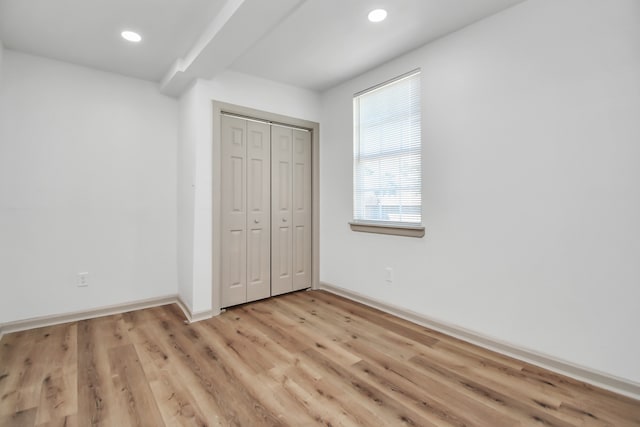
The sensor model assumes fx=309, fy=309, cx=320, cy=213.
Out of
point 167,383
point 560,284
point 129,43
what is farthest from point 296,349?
point 129,43

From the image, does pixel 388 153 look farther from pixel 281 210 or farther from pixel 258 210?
pixel 258 210

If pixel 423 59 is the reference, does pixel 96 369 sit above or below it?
below

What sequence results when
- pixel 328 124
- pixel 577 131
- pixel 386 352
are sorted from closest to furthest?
pixel 577 131
pixel 386 352
pixel 328 124

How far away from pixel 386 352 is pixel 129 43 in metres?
3.23

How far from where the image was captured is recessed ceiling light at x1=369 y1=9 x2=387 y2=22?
2.19 meters

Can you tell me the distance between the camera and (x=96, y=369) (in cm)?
208

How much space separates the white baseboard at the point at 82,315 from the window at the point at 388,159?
7.52 ft

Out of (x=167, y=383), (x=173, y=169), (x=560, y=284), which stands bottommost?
(x=167, y=383)

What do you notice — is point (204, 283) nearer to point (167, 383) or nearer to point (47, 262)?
point (167, 383)

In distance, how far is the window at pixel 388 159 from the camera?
2826 millimetres

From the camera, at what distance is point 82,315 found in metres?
2.96

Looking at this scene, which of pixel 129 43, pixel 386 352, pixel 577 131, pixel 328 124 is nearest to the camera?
pixel 577 131

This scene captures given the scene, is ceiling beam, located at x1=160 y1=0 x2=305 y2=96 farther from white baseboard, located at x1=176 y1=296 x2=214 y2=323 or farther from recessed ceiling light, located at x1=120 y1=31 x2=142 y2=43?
white baseboard, located at x1=176 y1=296 x2=214 y2=323

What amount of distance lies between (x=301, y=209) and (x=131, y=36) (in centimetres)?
230
